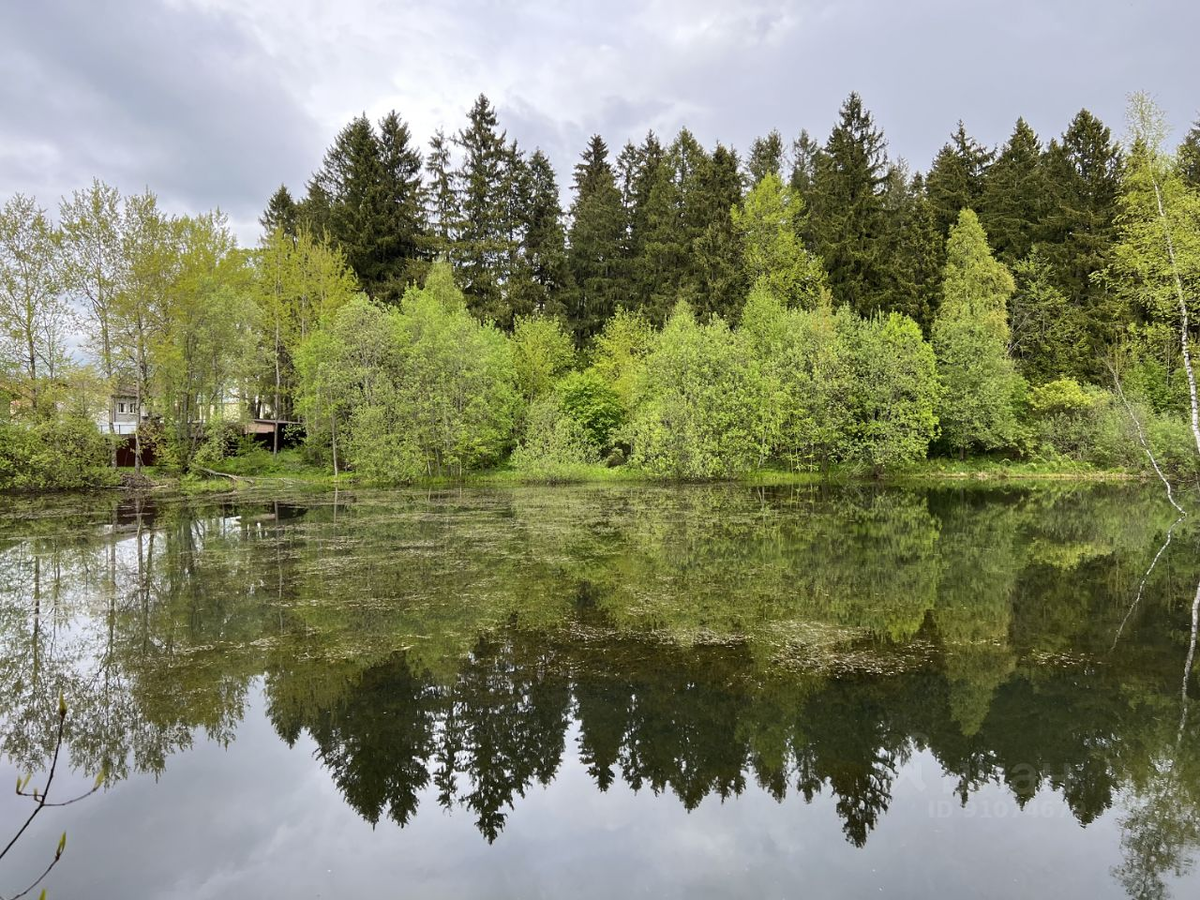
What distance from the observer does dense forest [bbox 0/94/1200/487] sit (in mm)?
29094

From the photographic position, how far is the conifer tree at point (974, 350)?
34.9 meters

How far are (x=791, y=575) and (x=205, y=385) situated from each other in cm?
3104

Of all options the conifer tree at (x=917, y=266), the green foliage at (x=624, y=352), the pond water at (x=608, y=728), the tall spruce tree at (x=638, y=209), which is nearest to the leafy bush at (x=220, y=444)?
the green foliage at (x=624, y=352)

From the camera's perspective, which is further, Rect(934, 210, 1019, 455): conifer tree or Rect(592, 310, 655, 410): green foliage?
Rect(592, 310, 655, 410): green foliage

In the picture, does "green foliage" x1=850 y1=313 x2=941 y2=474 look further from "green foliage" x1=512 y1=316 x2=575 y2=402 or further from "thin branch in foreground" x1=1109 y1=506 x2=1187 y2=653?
"green foliage" x1=512 y1=316 x2=575 y2=402

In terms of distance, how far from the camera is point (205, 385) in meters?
32.4

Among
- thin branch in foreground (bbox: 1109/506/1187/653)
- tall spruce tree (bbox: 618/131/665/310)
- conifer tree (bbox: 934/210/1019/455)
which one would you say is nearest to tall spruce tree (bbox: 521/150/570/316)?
tall spruce tree (bbox: 618/131/665/310)

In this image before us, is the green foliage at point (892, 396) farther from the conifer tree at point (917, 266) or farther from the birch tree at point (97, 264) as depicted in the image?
the birch tree at point (97, 264)

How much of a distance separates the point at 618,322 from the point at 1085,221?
29.6m

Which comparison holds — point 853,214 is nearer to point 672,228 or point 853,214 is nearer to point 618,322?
point 672,228

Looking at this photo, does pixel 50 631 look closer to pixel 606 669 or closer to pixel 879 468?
pixel 606 669

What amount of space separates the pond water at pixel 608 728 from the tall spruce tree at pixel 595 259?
119 ft

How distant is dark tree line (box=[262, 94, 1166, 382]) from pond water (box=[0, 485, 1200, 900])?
106ft

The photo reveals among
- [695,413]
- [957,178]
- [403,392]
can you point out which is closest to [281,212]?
[403,392]
